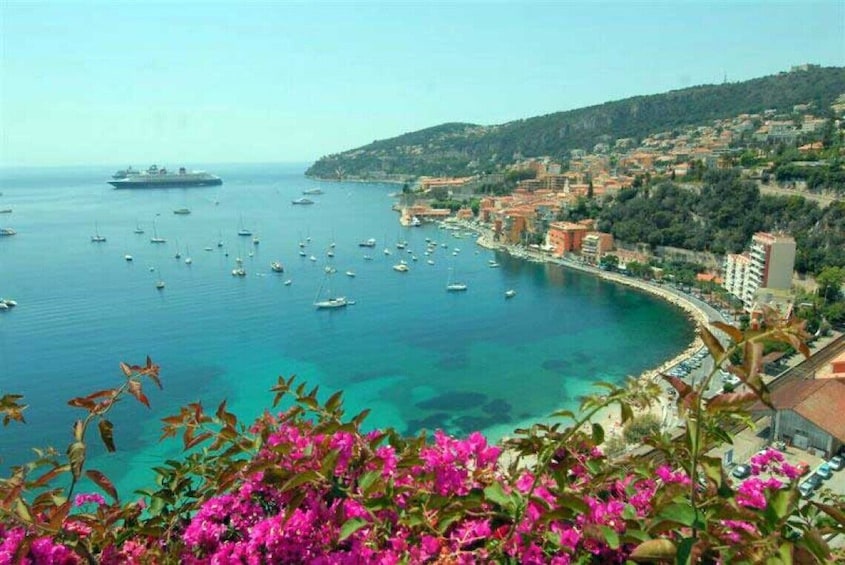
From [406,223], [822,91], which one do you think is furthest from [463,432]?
[822,91]

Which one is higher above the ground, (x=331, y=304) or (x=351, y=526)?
(x=351, y=526)

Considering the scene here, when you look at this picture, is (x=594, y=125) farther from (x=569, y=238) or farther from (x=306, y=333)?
(x=306, y=333)

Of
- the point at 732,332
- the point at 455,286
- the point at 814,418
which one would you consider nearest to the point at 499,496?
the point at 732,332

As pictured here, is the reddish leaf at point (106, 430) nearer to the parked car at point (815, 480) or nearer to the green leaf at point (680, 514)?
the green leaf at point (680, 514)

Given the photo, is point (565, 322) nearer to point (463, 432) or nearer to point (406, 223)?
point (463, 432)

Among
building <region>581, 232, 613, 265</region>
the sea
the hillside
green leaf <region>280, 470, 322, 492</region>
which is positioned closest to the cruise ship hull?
the hillside

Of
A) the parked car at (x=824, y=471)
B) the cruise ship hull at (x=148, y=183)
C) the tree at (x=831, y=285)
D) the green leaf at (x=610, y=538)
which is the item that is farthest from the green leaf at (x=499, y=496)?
the cruise ship hull at (x=148, y=183)

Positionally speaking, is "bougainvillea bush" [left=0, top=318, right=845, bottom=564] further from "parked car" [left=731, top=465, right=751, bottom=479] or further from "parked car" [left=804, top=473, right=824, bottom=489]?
"parked car" [left=804, top=473, right=824, bottom=489]
